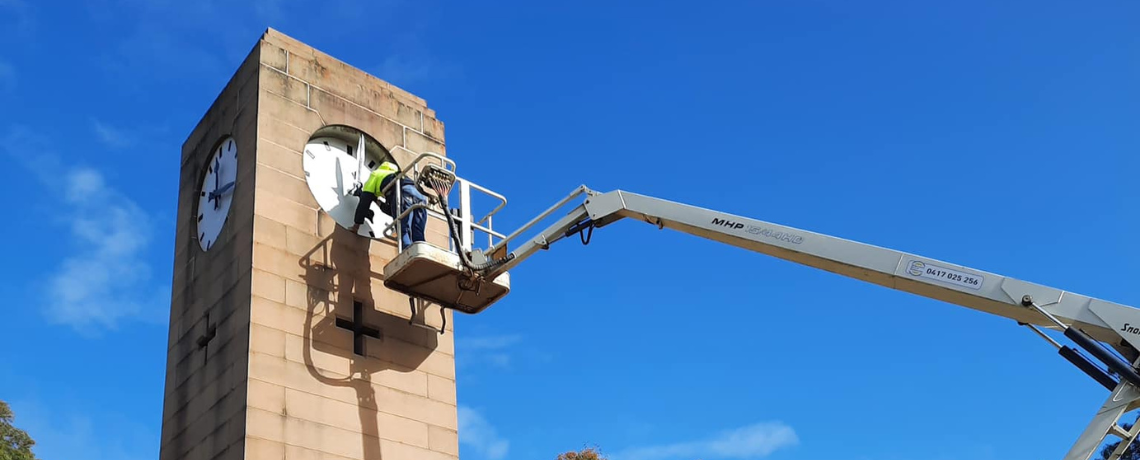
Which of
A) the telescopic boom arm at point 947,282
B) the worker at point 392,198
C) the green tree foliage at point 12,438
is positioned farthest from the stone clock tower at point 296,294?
the green tree foliage at point 12,438

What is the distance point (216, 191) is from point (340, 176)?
7.28ft

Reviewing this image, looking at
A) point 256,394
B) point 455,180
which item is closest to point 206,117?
point 455,180

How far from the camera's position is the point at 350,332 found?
21.2m

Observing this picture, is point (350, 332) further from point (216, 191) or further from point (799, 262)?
point (799, 262)

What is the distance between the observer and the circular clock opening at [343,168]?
2233 cm

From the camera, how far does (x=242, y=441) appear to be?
18.9 meters

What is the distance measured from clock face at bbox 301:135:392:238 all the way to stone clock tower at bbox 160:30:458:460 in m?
0.03

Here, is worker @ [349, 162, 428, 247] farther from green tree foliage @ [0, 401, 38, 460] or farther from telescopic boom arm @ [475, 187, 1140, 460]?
green tree foliage @ [0, 401, 38, 460]

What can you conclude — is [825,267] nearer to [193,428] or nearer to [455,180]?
[455,180]

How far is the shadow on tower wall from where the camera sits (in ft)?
67.4

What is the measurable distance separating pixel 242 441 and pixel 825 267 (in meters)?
8.76

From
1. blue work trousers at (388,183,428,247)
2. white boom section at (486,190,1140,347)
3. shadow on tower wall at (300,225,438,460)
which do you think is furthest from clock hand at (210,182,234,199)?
white boom section at (486,190,1140,347)

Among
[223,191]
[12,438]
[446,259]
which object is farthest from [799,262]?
[12,438]

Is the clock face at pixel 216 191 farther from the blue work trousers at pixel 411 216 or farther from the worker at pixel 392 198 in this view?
the blue work trousers at pixel 411 216
